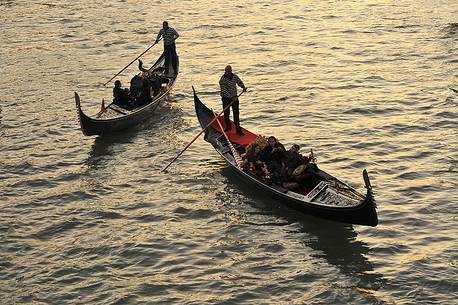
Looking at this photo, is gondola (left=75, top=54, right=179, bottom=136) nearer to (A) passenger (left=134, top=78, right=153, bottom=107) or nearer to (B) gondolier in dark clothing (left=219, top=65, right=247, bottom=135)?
(A) passenger (left=134, top=78, right=153, bottom=107)

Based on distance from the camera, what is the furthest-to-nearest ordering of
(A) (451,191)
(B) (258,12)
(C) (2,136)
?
(B) (258,12) → (C) (2,136) → (A) (451,191)

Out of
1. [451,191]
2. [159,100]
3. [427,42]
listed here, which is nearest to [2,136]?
[159,100]

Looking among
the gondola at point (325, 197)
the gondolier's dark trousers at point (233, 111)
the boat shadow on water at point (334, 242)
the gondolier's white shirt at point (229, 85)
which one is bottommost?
the boat shadow on water at point (334, 242)

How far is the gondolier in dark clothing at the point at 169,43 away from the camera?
928 inches

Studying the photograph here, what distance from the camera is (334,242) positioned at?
48.4ft

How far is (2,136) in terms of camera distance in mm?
20656

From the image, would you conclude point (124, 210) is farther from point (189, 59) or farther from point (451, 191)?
point (189, 59)

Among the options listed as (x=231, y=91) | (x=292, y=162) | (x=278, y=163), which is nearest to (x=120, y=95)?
(x=231, y=91)

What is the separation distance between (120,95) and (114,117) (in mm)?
970

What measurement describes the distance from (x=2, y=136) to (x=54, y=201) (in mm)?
4654

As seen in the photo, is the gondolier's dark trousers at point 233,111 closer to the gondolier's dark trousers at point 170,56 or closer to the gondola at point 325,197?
the gondola at point 325,197

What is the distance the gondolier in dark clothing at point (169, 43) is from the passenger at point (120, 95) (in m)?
2.93

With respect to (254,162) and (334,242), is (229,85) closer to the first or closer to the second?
(254,162)

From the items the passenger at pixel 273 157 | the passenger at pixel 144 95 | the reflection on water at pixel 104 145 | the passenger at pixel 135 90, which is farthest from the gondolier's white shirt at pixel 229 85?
the passenger at pixel 135 90
